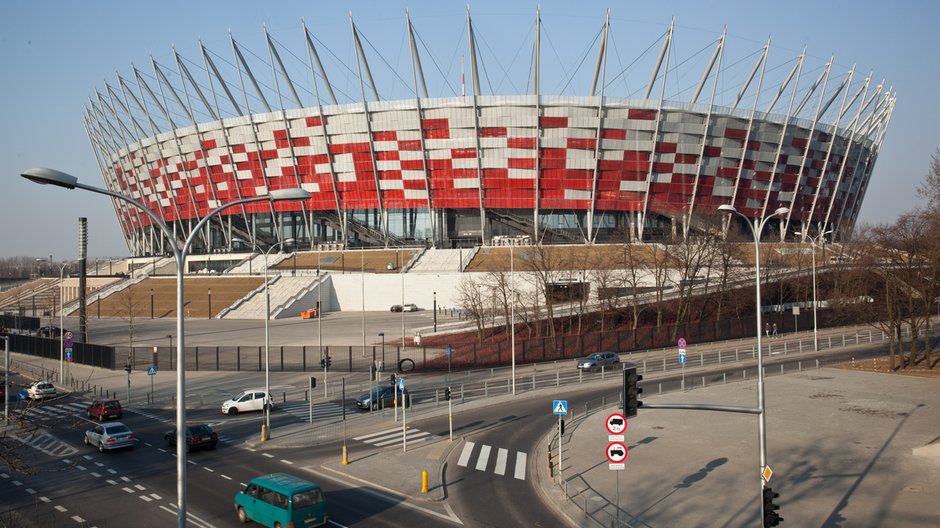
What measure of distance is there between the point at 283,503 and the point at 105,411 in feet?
71.8

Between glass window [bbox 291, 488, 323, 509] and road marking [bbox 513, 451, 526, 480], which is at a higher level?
glass window [bbox 291, 488, 323, 509]

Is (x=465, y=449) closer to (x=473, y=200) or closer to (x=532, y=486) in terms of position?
(x=532, y=486)

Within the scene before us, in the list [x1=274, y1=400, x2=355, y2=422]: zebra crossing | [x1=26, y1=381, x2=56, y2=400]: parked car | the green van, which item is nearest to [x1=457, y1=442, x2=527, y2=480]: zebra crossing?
the green van

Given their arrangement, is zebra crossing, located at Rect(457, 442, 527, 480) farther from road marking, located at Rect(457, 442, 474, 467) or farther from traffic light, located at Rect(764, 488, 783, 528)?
traffic light, located at Rect(764, 488, 783, 528)

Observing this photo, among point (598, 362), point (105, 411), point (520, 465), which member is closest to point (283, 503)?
point (520, 465)

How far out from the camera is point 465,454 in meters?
25.6

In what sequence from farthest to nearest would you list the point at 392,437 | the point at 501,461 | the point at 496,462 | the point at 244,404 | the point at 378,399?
the point at 244,404 → the point at 378,399 → the point at 392,437 → the point at 501,461 → the point at 496,462

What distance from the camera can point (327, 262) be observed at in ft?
A: 316

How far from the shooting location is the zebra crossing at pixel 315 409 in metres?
33.7

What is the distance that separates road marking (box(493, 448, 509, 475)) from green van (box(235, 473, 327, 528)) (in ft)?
24.0

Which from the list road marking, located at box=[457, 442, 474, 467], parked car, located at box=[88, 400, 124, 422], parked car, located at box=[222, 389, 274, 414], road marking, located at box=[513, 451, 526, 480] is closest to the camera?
road marking, located at box=[513, 451, 526, 480]

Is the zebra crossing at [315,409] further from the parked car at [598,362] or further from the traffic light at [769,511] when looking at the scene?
the traffic light at [769,511]

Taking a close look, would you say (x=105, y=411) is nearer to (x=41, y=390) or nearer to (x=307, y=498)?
(x=41, y=390)

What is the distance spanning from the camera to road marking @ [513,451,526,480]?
22797mm
